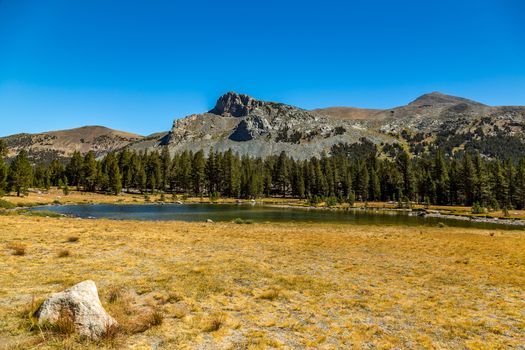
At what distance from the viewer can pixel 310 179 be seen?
14462cm

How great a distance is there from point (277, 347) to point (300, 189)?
134548 mm

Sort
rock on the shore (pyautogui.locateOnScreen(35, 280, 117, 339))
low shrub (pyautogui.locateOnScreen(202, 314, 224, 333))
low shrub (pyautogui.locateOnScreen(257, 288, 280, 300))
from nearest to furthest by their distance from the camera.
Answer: rock on the shore (pyautogui.locateOnScreen(35, 280, 117, 339)), low shrub (pyautogui.locateOnScreen(202, 314, 224, 333)), low shrub (pyautogui.locateOnScreen(257, 288, 280, 300))

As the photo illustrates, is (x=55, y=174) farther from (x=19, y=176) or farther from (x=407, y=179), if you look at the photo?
(x=407, y=179)

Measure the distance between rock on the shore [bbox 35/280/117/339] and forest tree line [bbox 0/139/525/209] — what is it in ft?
342

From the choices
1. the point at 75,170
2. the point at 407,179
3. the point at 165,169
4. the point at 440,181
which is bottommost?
the point at 440,181

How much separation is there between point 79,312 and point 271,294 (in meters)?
6.68

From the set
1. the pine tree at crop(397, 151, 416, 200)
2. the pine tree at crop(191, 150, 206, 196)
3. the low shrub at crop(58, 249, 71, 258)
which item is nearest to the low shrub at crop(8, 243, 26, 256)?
the low shrub at crop(58, 249, 71, 258)

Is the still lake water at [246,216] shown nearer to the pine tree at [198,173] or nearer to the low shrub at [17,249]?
the low shrub at [17,249]

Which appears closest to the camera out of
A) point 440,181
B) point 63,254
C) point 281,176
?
point 63,254

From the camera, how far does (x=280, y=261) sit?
62.4ft

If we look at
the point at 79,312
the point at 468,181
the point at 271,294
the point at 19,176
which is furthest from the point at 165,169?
the point at 79,312

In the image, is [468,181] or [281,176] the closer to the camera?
[468,181]

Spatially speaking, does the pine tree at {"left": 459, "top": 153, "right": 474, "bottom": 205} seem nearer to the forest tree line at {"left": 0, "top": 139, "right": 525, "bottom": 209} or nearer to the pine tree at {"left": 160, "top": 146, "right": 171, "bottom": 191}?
the forest tree line at {"left": 0, "top": 139, "right": 525, "bottom": 209}

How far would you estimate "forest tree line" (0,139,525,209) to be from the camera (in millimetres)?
108812
